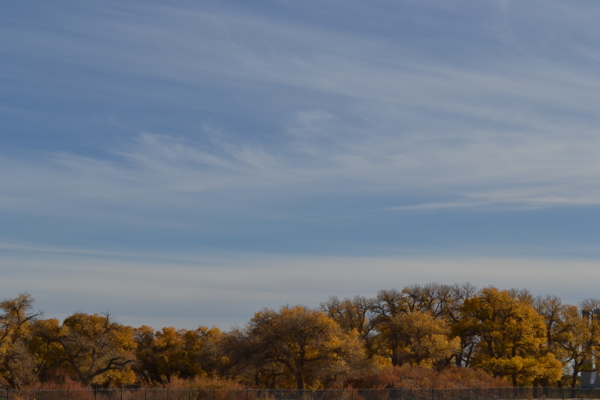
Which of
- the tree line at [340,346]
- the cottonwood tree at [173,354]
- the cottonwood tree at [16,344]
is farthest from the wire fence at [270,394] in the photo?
the cottonwood tree at [173,354]

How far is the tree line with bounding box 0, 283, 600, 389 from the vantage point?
66938 millimetres

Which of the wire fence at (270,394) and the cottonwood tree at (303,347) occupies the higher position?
the cottonwood tree at (303,347)

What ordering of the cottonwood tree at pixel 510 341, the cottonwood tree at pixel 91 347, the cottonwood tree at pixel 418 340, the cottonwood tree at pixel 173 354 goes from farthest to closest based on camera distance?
the cottonwood tree at pixel 173 354 < the cottonwood tree at pixel 91 347 < the cottonwood tree at pixel 510 341 < the cottonwood tree at pixel 418 340

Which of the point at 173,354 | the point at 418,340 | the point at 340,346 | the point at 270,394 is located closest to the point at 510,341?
the point at 418,340

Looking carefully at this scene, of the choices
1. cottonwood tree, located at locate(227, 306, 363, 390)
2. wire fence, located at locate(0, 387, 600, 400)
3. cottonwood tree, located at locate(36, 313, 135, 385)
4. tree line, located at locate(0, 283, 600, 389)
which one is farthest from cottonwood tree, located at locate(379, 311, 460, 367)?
cottonwood tree, located at locate(36, 313, 135, 385)

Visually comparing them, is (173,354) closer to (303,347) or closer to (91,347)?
(91,347)

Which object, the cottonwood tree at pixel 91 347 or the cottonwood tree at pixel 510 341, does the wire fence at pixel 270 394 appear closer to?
the cottonwood tree at pixel 510 341

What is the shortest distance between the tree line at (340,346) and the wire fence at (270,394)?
8.02 feet

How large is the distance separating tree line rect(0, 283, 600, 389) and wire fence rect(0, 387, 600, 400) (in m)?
2.44

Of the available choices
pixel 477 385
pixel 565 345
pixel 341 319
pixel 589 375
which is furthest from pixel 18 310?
pixel 589 375

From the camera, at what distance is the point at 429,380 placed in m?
69.9

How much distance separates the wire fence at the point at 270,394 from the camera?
50562 millimetres

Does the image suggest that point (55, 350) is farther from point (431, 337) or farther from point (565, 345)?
point (565, 345)

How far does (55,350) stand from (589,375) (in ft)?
310
